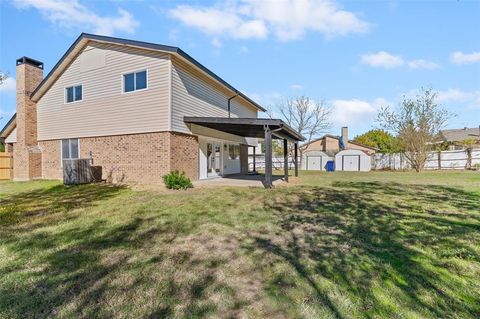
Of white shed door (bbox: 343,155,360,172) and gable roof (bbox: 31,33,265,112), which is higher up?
gable roof (bbox: 31,33,265,112)

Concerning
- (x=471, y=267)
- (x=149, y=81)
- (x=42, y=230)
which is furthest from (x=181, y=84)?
(x=471, y=267)

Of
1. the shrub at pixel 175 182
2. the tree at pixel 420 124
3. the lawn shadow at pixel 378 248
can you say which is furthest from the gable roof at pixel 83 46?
the tree at pixel 420 124

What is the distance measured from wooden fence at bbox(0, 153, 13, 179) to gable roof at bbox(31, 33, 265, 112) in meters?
4.28

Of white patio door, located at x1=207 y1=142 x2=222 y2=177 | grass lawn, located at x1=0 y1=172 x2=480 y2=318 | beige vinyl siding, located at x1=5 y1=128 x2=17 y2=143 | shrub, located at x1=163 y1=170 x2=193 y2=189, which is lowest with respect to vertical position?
grass lawn, located at x1=0 y1=172 x2=480 y2=318

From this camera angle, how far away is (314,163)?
97.2 feet

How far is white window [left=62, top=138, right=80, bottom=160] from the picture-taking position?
14109 millimetres

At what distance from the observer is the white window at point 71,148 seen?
1411 cm

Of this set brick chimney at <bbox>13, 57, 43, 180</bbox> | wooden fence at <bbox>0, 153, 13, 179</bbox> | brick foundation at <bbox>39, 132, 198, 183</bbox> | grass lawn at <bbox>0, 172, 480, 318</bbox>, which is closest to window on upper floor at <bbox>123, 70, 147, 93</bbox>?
brick foundation at <bbox>39, 132, 198, 183</bbox>

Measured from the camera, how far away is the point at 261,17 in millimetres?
10922

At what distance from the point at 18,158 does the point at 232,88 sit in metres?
13.8

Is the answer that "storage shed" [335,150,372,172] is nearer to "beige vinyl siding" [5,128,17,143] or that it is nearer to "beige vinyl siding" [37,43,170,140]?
"beige vinyl siding" [37,43,170,140]

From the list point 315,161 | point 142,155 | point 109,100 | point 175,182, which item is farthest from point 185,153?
point 315,161

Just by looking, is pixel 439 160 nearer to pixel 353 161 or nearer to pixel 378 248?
pixel 353 161

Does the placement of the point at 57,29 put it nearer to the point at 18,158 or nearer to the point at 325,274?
the point at 18,158
